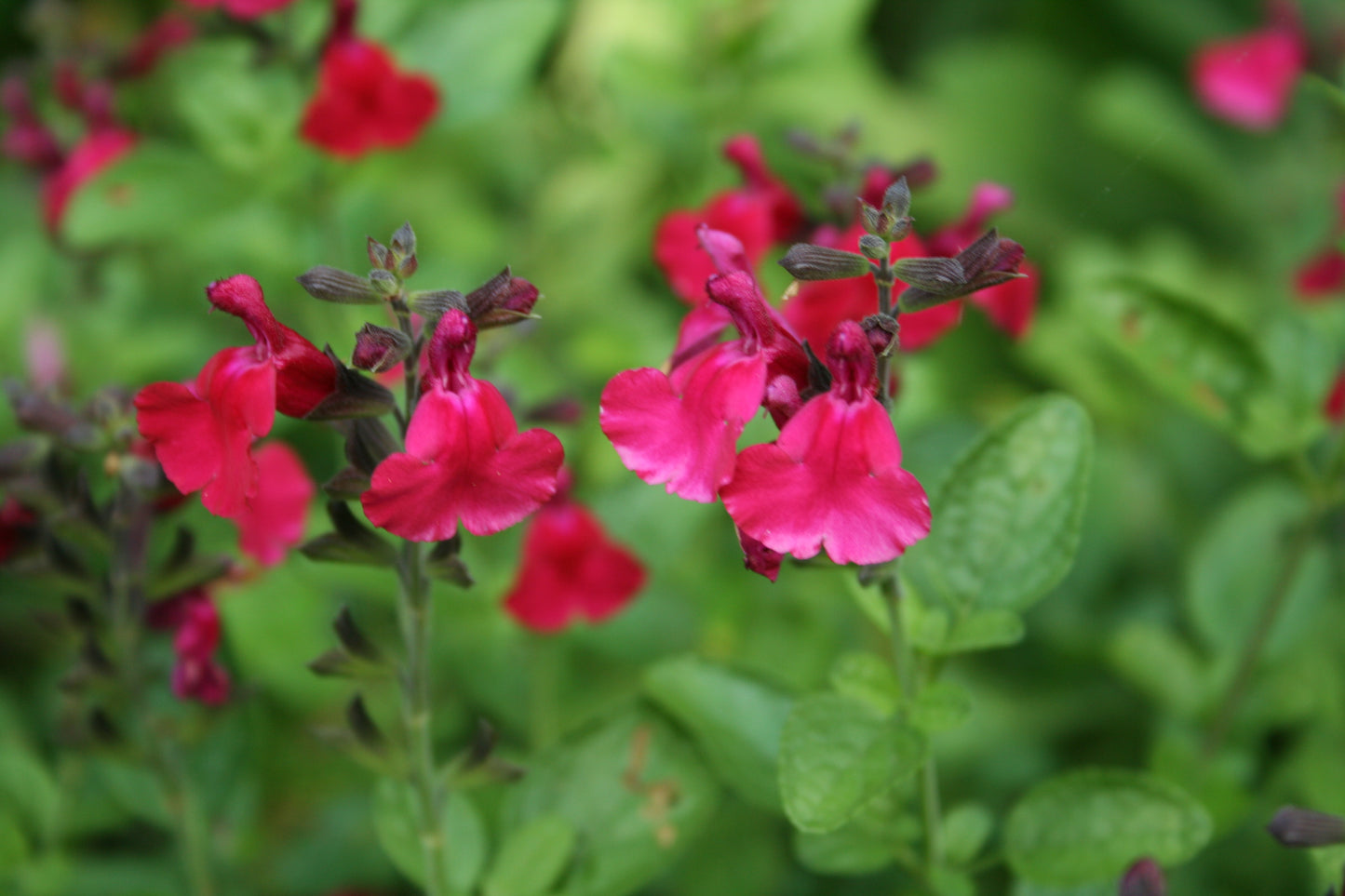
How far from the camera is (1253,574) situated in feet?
5.55

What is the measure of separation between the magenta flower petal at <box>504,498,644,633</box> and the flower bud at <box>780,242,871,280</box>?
717 mm

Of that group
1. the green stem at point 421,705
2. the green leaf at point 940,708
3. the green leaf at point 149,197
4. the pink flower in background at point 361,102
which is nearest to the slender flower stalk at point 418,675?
the green stem at point 421,705

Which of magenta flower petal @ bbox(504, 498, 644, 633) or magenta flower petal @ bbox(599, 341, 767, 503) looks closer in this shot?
magenta flower petal @ bbox(599, 341, 767, 503)

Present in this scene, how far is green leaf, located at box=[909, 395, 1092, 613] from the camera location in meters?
1.14

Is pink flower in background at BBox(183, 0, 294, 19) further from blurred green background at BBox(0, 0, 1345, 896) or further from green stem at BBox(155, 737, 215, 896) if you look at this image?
green stem at BBox(155, 737, 215, 896)

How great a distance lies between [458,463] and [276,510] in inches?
18.6

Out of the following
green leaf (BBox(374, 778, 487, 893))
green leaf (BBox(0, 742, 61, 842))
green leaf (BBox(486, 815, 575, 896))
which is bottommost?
green leaf (BBox(0, 742, 61, 842))

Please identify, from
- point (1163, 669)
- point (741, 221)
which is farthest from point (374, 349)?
point (1163, 669)

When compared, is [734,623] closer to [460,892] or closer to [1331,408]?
[460,892]

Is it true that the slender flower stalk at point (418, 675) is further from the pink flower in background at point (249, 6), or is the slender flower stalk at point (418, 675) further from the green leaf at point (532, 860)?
the pink flower in background at point (249, 6)

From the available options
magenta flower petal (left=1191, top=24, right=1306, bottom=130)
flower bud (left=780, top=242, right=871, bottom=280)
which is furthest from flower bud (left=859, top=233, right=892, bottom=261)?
magenta flower petal (left=1191, top=24, right=1306, bottom=130)

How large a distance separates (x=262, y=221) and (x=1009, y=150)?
208cm

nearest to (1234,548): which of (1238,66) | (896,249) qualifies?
(896,249)

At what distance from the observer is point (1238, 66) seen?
98.8 inches
